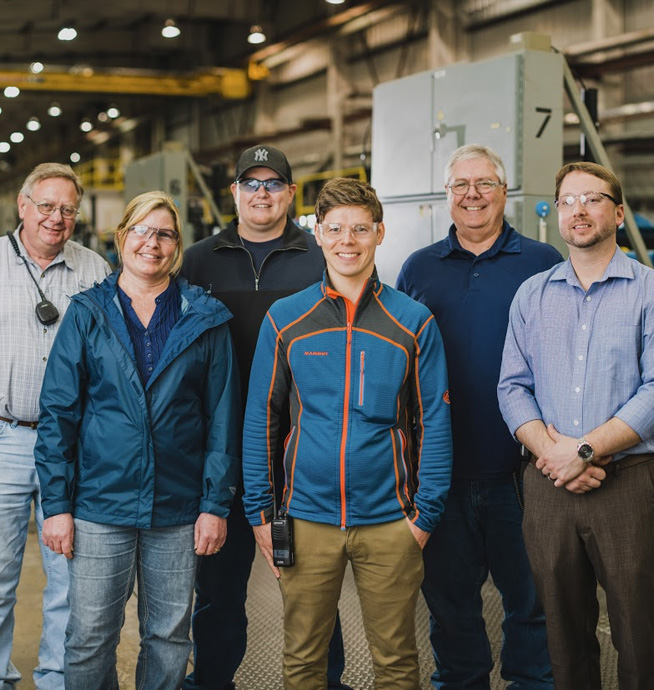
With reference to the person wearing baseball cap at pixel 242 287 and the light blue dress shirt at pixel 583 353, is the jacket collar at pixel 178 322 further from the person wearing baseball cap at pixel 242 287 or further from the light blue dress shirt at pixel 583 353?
the light blue dress shirt at pixel 583 353

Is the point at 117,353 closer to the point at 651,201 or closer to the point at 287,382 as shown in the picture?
the point at 287,382

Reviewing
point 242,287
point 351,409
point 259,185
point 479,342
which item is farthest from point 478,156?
point 351,409

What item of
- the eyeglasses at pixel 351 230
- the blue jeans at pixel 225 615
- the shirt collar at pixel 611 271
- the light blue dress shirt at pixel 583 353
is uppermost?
the eyeglasses at pixel 351 230

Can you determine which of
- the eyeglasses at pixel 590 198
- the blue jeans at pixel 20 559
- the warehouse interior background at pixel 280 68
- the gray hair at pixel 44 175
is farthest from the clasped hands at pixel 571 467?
the warehouse interior background at pixel 280 68

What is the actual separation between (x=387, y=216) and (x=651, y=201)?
556 centimetres

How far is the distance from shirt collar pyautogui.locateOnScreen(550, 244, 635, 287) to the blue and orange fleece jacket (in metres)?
0.37

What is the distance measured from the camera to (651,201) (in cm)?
915

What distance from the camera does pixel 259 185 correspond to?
8.34 ft

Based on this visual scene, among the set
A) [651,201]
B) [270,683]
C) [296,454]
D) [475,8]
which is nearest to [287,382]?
[296,454]

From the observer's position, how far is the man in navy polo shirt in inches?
95.1

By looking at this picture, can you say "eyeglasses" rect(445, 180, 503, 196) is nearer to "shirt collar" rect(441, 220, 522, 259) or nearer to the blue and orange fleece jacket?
"shirt collar" rect(441, 220, 522, 259)

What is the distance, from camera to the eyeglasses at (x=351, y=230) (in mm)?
2078

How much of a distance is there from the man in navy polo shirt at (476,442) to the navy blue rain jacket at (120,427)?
69cm

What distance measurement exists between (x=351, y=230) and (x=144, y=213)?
1.79ft
